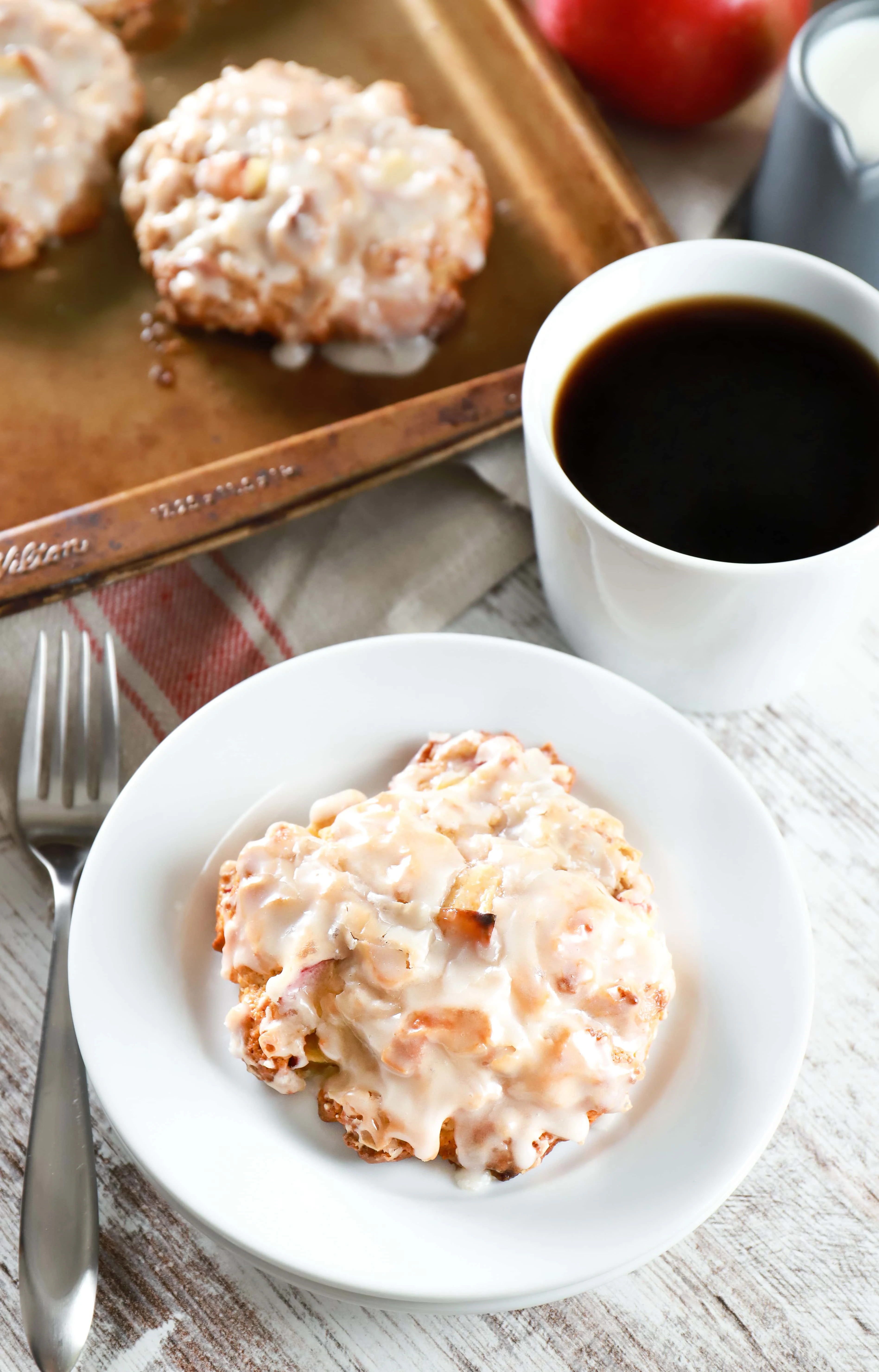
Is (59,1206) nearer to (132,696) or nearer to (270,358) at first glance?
(132,696)

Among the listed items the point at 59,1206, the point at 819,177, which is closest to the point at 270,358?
the point at 819,177

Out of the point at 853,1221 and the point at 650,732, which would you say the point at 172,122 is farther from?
the point at 853,1221

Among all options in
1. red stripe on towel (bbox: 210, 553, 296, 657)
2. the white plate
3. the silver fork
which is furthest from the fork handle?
red stripe on towel (bbox: 210, 553, 296, 657)

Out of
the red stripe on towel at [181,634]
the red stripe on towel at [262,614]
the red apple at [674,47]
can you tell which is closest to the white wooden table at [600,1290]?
the red stripe on towel at [181,634]

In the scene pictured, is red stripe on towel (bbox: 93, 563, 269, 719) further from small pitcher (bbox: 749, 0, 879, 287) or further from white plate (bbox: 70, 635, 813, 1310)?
small pitcher (bbox: 749, 0, 879, 287)

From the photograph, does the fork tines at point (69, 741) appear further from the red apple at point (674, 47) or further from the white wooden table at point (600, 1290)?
the red apple at point (674, 47)

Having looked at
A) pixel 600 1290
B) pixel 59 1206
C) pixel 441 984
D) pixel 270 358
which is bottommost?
pixel 600 1290
